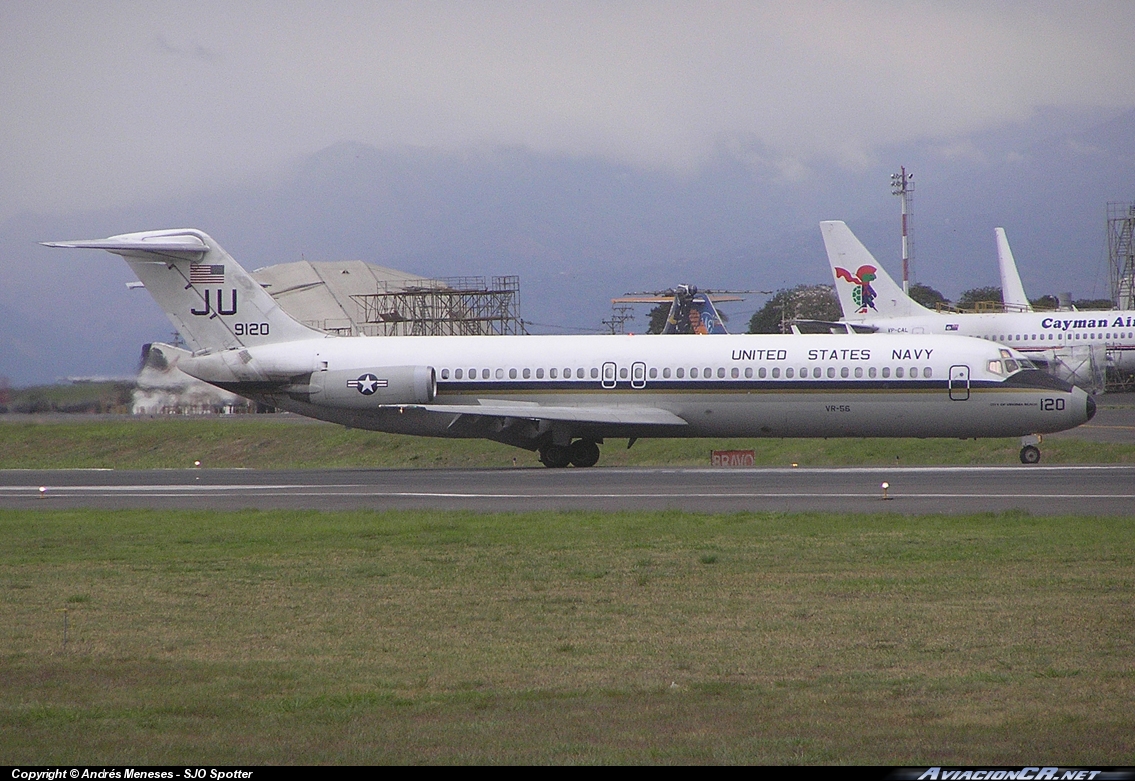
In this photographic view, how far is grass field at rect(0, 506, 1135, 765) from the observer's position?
295 inches

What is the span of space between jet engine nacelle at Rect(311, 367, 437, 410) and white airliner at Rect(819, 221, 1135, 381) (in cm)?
3242

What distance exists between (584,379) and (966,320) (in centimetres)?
3442

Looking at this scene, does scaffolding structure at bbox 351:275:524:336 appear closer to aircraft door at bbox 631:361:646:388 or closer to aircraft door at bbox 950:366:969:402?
aircraft door at bbox 631:361:646:388

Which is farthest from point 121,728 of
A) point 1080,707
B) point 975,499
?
point 975,499

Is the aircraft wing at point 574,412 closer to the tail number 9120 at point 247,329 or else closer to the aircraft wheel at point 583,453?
the aircraft wheel at point 583,453

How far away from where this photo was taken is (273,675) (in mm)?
9453

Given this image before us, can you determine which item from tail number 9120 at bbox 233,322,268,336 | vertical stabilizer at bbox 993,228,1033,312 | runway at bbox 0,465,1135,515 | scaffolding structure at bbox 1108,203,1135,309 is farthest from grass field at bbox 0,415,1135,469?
scaffolding structure at bbox 1108,203,1135,309

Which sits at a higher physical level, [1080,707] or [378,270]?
[378,270]

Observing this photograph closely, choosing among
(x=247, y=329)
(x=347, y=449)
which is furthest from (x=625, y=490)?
(x=347, y=449)

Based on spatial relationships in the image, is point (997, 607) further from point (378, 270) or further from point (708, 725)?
point (378, 270)

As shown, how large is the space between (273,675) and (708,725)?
353cm

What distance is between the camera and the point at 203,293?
34.3 metres

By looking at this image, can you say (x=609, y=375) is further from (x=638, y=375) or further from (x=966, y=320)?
(x=966, y=320)

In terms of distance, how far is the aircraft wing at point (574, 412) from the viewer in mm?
32094
